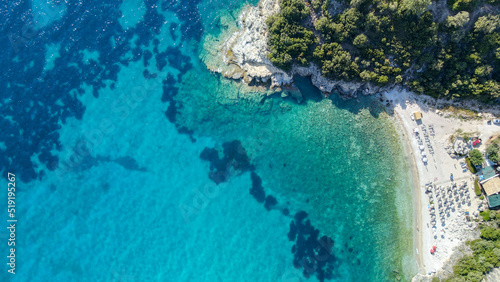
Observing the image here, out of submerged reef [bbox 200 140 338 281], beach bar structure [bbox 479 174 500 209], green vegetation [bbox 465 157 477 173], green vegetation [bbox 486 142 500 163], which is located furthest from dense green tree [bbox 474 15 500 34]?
submerged reef [bbox 200 140 338 281]

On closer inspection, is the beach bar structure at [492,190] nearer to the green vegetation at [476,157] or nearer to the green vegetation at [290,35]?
the green vegetation at [476,157]

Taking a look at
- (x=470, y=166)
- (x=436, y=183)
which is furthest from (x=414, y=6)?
(x=436, y=183)

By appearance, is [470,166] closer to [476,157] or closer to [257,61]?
[476,157]

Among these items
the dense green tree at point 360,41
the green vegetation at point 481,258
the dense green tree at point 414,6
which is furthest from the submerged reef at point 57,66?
the green vegetation at point 481,258

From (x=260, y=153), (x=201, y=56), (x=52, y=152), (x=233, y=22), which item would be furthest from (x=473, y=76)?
(x=52, y=152)

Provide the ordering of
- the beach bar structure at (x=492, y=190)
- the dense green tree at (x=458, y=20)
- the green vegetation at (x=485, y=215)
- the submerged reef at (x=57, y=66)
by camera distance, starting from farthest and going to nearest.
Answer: the submerged reef at (x=57, y=66) < the green vegetation at (x=485, y=215) < the beach bar structure at (x=492, y=190) < the dense green tree at (x=458, y=20)
